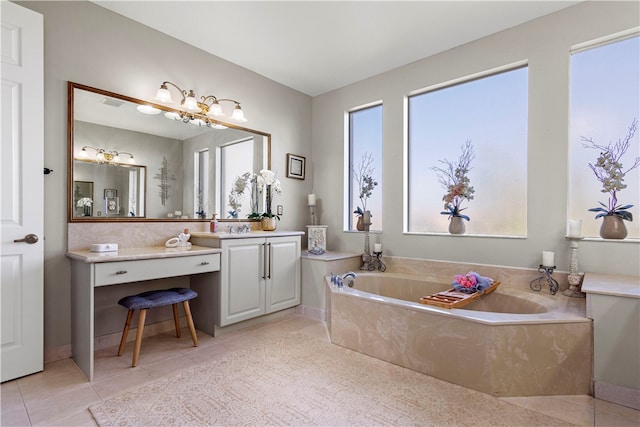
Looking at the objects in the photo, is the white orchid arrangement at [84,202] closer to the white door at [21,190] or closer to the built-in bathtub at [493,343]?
the white door at [21,190]

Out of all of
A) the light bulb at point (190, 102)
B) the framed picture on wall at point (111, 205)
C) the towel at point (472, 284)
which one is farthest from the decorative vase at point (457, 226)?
the framed picture on wall at point (111, 205)

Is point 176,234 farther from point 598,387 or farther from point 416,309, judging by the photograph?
point 598,387

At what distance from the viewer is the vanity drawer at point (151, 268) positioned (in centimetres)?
205

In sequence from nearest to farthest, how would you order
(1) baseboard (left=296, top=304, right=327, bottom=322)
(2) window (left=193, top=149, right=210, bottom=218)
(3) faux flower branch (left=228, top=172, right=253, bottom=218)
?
(2) window (left=193, top=149, right=210, bottom=218) < (1) baseboard (left=296, top=304, right=327, bottom=322) < (3) faux flower branch (left=228, top=172, right=253, bottom=218)

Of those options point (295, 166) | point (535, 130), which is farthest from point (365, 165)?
point (535, 130)

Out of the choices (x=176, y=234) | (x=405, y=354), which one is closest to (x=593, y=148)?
(x=405, y=354)

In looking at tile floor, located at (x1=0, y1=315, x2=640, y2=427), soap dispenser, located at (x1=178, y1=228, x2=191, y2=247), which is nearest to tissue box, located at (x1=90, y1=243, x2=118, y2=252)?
soap dispenser, located at (x1=178, y1=228, x2=191, y2=247)

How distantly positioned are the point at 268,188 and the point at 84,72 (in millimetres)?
1938

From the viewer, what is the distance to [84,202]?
94.6 inches

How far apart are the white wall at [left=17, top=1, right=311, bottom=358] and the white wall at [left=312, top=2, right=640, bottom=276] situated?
189 cm

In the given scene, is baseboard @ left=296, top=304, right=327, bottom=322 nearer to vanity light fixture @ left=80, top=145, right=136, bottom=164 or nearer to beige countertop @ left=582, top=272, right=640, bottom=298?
beige countertop @ left=582, top=272, right=640, bottom=298

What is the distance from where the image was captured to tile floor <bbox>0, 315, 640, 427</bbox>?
64.5 inches

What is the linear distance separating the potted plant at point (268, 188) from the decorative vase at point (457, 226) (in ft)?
6.15

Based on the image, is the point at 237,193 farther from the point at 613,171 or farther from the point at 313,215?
the point at 613,171
